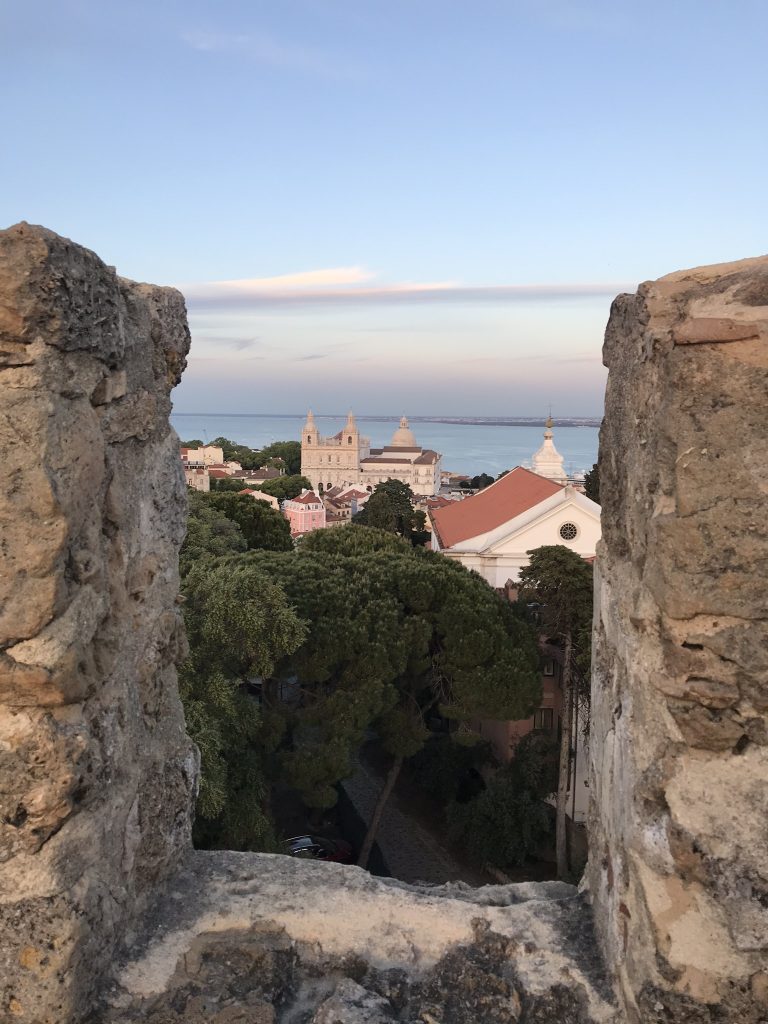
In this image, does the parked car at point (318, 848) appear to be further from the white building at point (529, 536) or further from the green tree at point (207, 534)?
the white building at point (529, 536)

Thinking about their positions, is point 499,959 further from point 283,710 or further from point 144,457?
point 283,710

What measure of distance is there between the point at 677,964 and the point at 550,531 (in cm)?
2231

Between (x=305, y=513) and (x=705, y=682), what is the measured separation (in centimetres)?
4021

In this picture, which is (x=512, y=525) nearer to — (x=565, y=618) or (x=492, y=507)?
(x=492, y=507)

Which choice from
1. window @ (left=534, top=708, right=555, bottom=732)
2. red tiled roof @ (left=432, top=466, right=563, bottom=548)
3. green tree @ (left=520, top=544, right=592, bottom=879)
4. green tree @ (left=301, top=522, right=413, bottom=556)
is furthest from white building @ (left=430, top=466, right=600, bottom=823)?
green tree @ (left=520, top=544, right=592, bottom=879)

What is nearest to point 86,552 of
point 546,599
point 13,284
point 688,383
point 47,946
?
point 13,284

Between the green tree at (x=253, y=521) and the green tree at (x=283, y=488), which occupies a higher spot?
the green tree at (x=253, y=521)

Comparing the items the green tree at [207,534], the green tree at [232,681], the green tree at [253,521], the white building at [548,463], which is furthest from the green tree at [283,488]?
the green tree at [232,681]

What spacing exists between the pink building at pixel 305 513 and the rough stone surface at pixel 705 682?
39309mm

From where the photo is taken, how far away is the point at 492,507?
2766 cm

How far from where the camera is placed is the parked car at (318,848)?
10508 mm

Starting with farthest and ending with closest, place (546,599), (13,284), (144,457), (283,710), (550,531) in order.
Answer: (550,531), (546,599), (283,710), (144,457), (13,284)

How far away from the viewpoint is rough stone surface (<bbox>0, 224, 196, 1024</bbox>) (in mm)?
2193

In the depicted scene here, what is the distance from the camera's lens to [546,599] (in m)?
12.1
